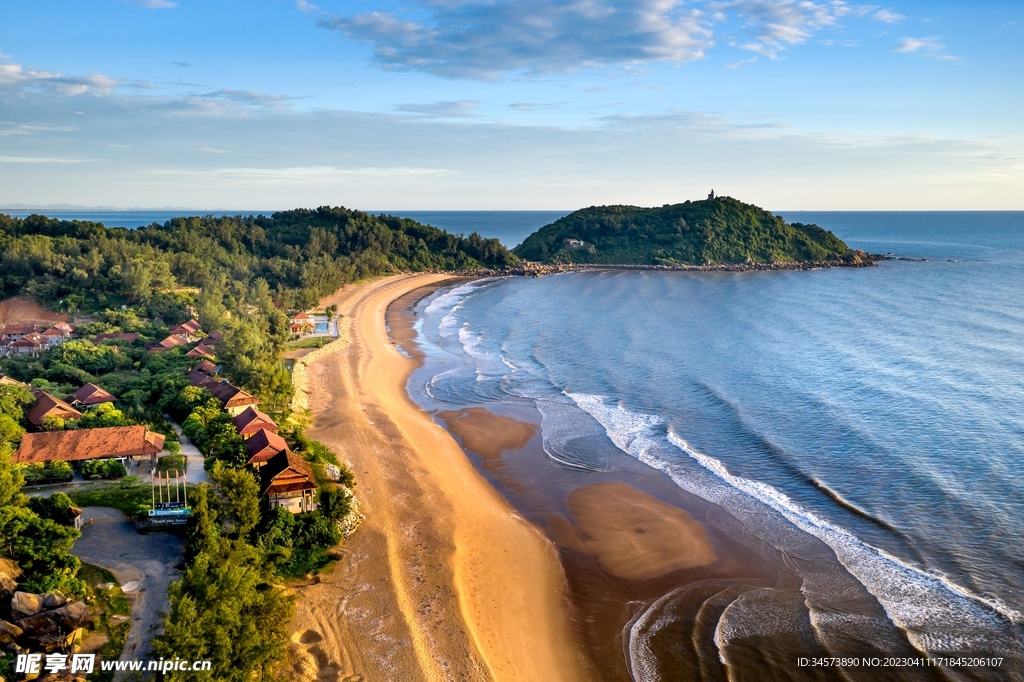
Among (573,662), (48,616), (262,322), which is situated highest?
(262,322)

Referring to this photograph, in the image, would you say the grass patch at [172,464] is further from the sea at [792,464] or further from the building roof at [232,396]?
the sea at [792,464]

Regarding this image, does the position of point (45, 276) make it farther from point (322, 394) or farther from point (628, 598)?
point (628, 598)

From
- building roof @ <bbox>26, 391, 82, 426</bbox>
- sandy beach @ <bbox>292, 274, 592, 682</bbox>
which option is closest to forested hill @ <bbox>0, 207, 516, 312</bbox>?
building roof @ <bbox>26, 391, 82, 426</bbox>

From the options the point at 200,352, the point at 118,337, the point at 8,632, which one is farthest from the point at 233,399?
the point at 118,337

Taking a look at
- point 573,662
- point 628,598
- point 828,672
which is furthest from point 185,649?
point 828,672

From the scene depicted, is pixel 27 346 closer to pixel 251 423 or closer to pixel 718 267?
pixel 251 423

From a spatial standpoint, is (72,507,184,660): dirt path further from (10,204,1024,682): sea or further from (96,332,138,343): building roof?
(96,332,138,343): building roof
